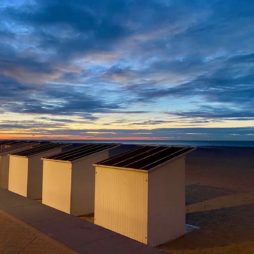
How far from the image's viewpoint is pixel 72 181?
10.6 meters

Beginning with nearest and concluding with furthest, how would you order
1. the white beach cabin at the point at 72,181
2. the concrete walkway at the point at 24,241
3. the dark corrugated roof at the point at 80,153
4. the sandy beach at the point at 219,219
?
1. the concrete walkway at the point at 24,241
2. the sandy beach at the point at 219,219
3. the white beach cabin at the point at 72,181
4. the dark corrugated roof at the point at 80,153

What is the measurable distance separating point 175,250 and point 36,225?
3.97 meters

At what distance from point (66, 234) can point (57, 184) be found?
→ 717 centimetres

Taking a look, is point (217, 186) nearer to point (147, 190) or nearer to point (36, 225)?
point (147, 190)

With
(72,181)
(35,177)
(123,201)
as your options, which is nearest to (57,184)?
(72,181)

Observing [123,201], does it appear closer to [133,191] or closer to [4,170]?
[133,191]

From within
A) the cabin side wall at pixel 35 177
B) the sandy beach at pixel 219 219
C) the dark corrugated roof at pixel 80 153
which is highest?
the dark corrugated roof at pixel 80 153

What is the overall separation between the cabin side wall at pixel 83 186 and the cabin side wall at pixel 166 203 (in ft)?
12.5

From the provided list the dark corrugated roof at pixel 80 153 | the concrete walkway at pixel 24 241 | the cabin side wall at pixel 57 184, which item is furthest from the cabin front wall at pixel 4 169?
the concrete walkway at pixel 24 241

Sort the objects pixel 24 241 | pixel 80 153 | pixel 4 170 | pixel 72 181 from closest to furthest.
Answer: pixel 24 241 < pixel 72 181 < pixel 80 153 < pixel 4 170

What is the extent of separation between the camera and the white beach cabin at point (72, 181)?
10.7 m

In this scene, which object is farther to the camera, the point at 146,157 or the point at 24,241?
the point at 146,157

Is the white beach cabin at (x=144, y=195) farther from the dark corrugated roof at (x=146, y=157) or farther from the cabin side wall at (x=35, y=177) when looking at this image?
the cabin side wall at (x=35, y=177)

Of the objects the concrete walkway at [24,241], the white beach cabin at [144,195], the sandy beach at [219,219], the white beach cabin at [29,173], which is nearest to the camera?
the concrete walkway at [24,241]
